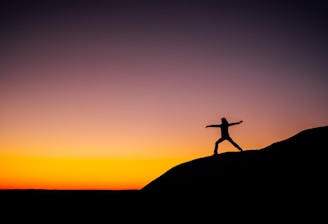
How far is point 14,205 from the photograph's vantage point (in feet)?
48.7

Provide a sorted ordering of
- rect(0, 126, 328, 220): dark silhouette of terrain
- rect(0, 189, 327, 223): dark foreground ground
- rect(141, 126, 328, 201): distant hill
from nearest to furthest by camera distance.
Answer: rect(0, 189, 327, 223): dark foreground ground
rect(0, 126, 328, 220): dark silhouette of terrain
rect(141, 126, 328, 201): distant hill

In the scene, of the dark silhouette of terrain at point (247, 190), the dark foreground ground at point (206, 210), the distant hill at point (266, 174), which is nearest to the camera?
the dark foreground ground at point (206, 210)

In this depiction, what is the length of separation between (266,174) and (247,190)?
0.90 meters

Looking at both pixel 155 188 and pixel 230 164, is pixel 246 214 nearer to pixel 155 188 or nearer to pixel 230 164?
pixel 230 164

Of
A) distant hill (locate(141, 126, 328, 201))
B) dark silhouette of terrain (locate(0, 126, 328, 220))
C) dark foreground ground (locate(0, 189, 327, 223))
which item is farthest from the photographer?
distant hill (locate(141, 126, 328, 201))

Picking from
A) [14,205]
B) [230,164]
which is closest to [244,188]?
[230,164]

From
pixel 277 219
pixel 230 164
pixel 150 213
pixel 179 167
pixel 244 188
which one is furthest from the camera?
pixel 179 167

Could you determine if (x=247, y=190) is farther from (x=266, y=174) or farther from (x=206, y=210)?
(x=206, y=210)

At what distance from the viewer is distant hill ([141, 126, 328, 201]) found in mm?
7797

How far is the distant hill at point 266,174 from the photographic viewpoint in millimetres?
7797

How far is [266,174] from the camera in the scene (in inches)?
345

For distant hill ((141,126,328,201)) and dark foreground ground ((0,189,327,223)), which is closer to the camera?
dark foreground ground ((0,189,327,223))

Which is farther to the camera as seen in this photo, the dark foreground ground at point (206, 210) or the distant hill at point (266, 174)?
the distant hill at point (266, 174)

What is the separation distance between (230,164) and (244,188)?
2491 millimetres
